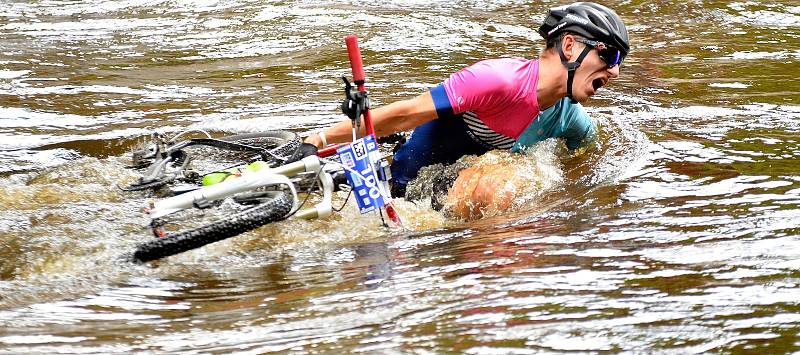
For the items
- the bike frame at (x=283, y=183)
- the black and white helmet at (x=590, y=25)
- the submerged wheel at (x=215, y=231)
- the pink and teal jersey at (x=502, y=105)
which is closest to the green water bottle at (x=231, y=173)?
the bike frame at (x=283, y=183)

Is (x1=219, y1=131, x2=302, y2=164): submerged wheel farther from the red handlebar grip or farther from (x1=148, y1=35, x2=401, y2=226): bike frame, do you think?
the red handlebar grip

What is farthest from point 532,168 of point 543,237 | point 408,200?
point 543,237

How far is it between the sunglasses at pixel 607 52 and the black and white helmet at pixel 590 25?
21 millimetres

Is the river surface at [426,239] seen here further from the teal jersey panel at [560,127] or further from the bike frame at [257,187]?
the bike frame at [257,187]

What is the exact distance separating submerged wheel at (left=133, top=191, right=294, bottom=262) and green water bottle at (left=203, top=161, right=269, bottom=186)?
41 cm

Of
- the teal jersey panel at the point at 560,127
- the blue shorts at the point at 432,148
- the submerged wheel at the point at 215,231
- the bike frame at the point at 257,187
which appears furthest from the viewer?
the blue shorts at the point at 432,148

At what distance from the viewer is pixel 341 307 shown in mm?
3600

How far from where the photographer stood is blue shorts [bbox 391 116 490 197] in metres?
5.93

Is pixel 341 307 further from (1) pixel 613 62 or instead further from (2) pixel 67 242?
(1) pixel 613 62

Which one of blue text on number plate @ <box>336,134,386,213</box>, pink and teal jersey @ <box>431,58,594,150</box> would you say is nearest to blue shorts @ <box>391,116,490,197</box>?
pink and teal jersey @ <box>431,58,594,150</box>

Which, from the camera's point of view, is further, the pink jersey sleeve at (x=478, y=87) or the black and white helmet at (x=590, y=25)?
the black and white helmet at (x=590, y=25)

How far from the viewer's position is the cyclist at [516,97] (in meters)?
5.21

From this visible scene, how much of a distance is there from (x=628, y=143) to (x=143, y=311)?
4154mm

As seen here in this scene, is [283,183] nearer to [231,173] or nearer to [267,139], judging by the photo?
[231,173]
